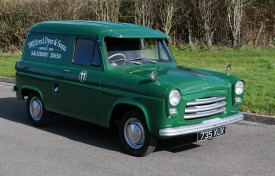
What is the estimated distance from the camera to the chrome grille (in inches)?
252

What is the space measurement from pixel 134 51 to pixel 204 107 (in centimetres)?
157

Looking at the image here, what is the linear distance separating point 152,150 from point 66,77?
6.60ft

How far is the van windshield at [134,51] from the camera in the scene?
718 centimetres

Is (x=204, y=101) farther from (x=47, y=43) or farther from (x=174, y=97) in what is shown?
(x=47, y=43)

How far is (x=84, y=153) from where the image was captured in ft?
22.4

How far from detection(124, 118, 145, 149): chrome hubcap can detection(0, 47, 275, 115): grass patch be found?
3.26 metres

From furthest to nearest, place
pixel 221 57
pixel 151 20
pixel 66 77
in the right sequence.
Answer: pixel 151 20 < pixel 221 57 < pixel 66 77

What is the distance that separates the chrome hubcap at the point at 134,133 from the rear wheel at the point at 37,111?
7.06 ft

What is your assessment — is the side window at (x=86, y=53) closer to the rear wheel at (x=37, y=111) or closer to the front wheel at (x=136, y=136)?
the front wheel at (x=136, y=136)

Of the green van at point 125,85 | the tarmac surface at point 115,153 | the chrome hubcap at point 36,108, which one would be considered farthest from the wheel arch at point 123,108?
the chrome hubcap at point 36,108

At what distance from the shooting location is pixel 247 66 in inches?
569

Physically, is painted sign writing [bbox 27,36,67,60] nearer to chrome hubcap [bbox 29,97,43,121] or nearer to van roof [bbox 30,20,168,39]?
van roof [bbox 30,20,168,39]

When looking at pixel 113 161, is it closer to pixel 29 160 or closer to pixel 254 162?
pixel 29 160

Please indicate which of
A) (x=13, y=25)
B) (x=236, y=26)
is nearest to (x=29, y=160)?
(x=236, y=26)
